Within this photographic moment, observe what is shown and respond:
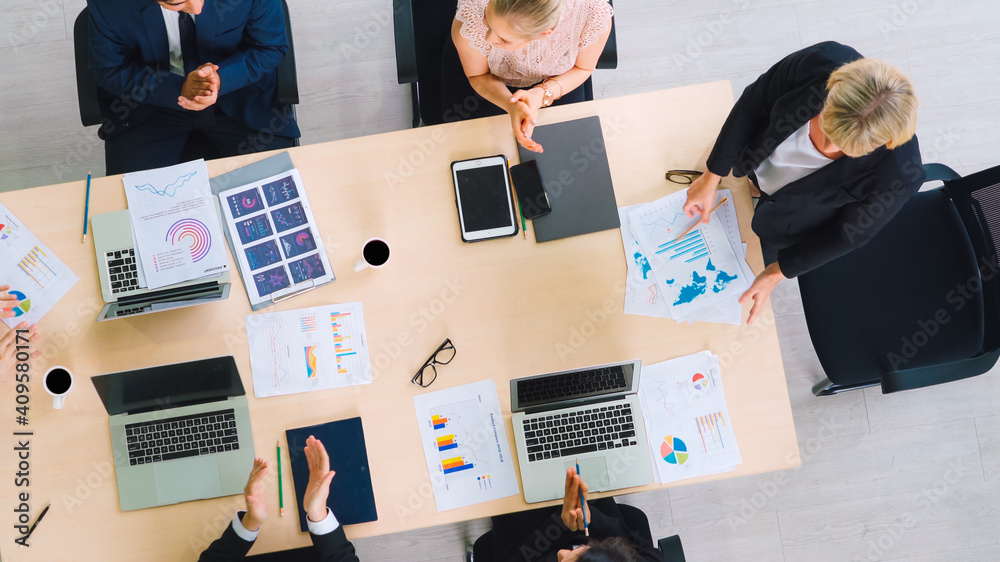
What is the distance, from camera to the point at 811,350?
2449 mm

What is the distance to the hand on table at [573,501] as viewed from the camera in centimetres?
153

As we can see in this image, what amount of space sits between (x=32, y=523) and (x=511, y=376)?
4.18 feet

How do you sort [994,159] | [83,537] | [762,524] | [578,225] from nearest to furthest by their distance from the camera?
[83,537] → [578,225] → [762,524] → [994,159]

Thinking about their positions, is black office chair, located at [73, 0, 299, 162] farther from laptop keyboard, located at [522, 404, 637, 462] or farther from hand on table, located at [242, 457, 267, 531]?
laptop keyboard, located at [522, 404, 637, 462]

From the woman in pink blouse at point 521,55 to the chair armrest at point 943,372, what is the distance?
1.19 meters

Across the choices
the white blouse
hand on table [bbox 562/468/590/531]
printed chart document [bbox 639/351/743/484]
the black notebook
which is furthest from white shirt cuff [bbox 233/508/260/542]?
the white blouse

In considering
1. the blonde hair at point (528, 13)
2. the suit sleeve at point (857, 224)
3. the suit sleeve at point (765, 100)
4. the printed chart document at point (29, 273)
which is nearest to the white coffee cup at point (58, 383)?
the printed chart document at point (29, 273)

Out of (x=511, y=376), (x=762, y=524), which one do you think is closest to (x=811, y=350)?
(x=762, y=524)

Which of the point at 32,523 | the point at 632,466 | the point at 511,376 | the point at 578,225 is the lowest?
the point at 632,466

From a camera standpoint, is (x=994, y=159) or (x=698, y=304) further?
(x=994, y=159)

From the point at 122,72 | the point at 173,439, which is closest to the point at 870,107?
the point at 173,439

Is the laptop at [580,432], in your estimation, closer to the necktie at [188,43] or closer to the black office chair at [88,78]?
the black office chair at [88,78]

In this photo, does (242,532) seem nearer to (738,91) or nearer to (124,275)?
(124,275)

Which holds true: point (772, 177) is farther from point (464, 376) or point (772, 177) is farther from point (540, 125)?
point (464, 376)
